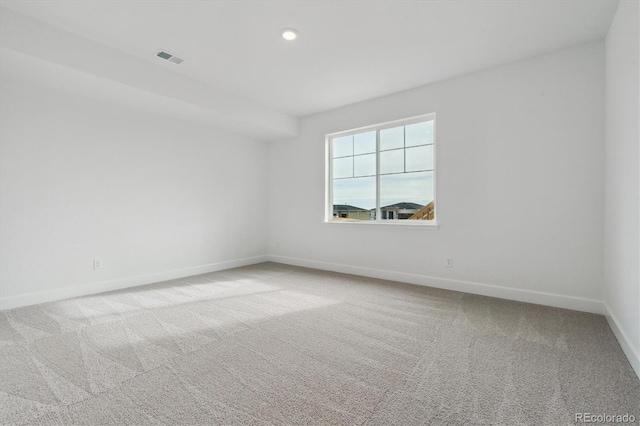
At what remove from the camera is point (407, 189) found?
14.5ft

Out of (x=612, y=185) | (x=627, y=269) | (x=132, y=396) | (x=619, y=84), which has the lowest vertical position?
(x=132, y=396)

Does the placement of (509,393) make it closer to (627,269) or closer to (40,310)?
(627,269)

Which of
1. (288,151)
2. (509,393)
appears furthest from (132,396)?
(288,151)

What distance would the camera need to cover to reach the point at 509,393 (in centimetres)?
173

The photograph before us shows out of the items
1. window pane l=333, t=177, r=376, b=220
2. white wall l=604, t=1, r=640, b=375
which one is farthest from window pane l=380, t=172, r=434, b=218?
white wall l=604, t=1, r=640, b=375

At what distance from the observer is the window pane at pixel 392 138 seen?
14.8 ft

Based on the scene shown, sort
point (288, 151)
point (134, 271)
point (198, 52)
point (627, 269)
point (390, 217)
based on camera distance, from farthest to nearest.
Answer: point (288, 151) < point (390, 217) < point (134, 271) < point (198, 52) < point (627, 269)

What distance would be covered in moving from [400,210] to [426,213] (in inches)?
16.0

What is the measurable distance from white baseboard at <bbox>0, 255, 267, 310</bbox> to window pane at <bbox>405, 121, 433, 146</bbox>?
3.69 m

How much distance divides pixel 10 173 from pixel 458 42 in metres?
4.95

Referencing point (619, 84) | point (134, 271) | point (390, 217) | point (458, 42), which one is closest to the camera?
point (619, 84)

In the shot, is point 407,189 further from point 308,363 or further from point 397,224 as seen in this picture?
point 308,363

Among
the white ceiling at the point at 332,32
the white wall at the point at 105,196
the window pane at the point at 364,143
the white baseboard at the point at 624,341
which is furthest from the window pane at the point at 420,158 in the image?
the white wall at the point at 105,196

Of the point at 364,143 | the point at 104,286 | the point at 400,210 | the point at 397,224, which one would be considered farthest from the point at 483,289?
the point at 104,286
